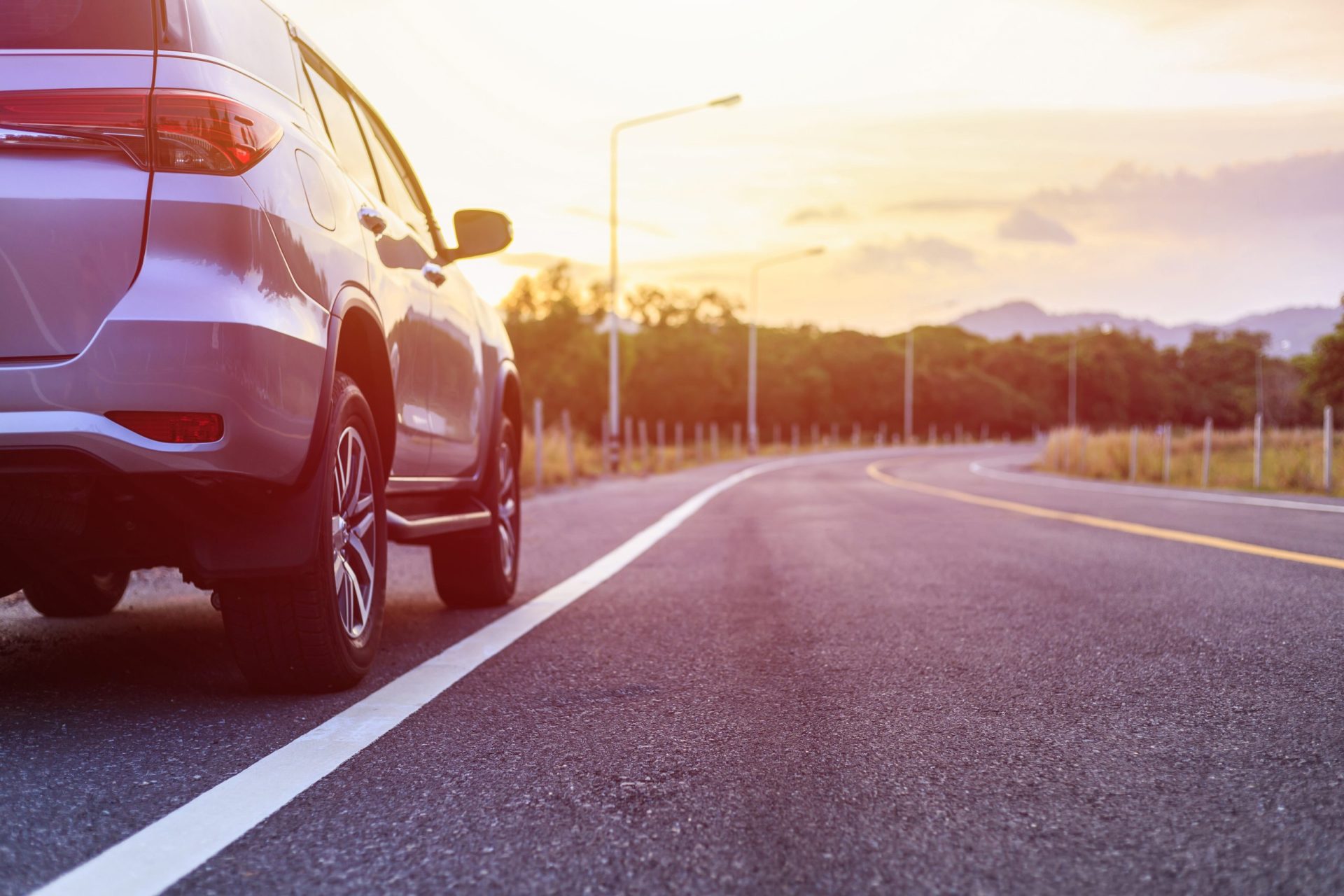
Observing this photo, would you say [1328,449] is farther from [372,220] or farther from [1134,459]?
[372,220]

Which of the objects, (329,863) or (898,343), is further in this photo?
(898,343)

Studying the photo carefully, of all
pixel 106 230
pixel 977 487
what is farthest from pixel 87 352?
pixel 977 487

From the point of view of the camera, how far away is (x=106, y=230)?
9.62 ft

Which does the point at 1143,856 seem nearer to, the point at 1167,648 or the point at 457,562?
the point at 1167,648

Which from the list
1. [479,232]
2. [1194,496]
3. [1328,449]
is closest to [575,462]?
[1194,496]

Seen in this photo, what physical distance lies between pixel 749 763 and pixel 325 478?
1423mm

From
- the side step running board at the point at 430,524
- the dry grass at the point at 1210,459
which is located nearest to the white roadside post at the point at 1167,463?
the dry grass at the point at 1210,459

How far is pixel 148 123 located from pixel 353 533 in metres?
1.38

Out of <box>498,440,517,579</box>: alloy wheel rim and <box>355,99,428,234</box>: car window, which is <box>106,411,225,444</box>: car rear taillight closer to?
<box>355,99,428,234</box>: car window

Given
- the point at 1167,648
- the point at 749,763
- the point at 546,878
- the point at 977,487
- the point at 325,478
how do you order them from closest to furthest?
the point at 546,878
the point at 749,763
the point at 325,478
the point at 1167,648
the point at 977,487

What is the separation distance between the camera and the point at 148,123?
9.84ft

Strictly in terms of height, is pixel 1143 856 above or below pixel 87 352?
below

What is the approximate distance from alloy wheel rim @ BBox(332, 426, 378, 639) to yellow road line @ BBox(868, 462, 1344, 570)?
5201mm

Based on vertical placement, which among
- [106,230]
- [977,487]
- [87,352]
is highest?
[106,230]
